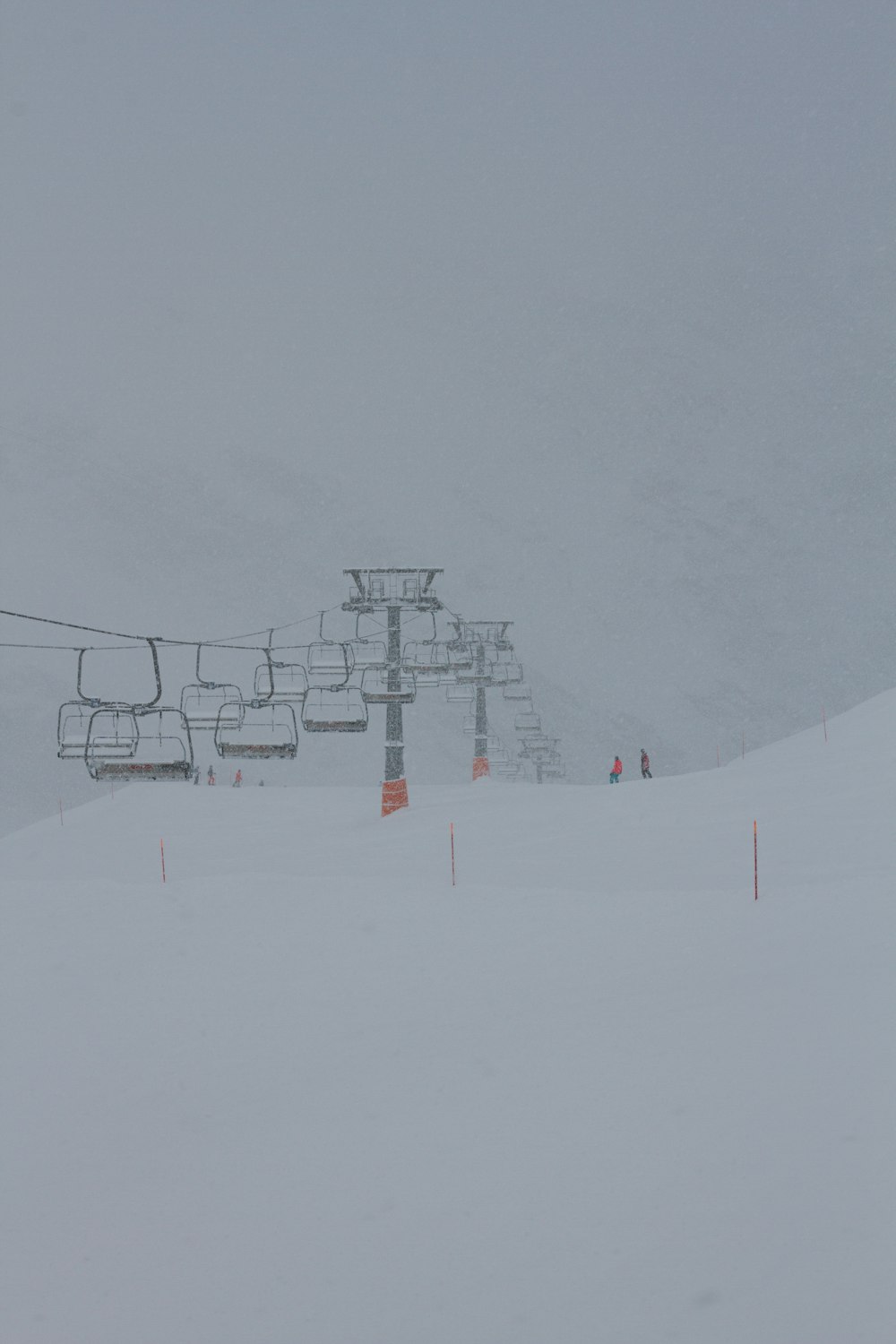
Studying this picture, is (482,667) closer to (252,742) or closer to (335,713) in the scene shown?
(335,713)

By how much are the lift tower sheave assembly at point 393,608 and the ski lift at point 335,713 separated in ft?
17.6

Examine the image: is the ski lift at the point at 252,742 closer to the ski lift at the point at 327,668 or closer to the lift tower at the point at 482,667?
the ski lift at the point at 327,668

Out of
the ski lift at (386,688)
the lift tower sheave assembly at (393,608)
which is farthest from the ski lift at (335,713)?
the lift tower sheave assembly at (393,608)

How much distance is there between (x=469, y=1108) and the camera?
879 cm

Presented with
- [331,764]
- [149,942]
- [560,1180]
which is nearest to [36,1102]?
[560,1180]

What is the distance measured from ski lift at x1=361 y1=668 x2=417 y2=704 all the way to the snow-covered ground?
360 inches

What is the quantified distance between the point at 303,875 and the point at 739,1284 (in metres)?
15.4

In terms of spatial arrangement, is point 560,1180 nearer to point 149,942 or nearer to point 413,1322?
point 413,1322

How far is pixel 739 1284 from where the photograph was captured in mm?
6035

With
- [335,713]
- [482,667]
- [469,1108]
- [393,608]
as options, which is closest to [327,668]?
[335,713]

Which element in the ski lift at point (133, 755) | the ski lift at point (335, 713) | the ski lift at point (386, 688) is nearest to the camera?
the ski lift at point (133, 755)

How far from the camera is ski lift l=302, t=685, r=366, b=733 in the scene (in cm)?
2175

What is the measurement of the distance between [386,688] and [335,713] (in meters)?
6.12

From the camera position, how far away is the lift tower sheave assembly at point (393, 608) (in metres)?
28.8
